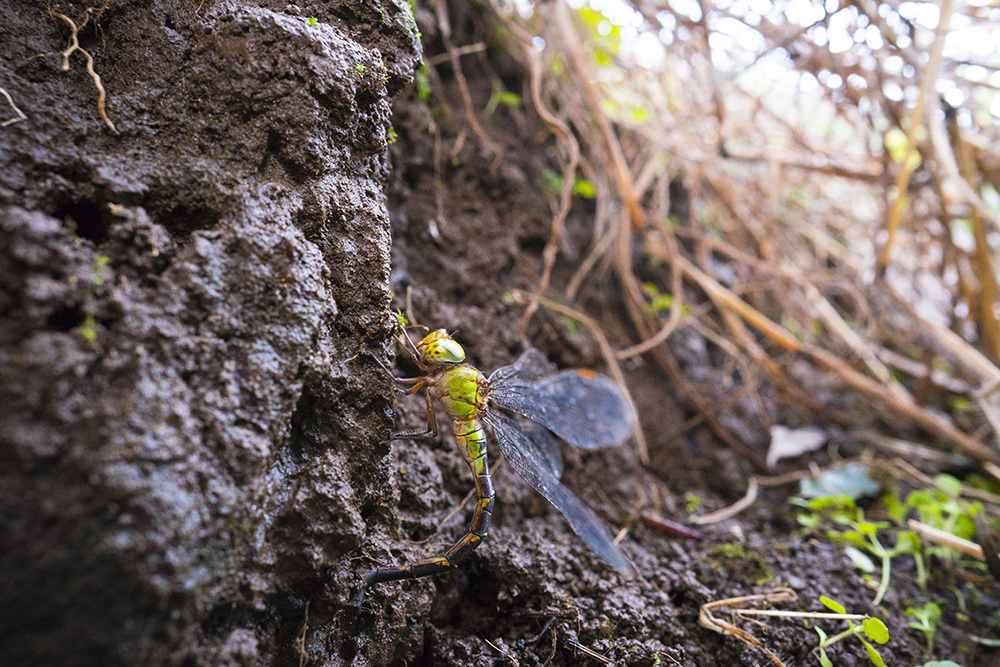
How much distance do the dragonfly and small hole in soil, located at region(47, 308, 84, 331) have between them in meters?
0.77

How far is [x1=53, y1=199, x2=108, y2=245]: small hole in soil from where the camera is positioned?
1.37 meters

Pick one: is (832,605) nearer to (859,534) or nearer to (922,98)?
(859,534)

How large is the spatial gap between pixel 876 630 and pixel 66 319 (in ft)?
8.35

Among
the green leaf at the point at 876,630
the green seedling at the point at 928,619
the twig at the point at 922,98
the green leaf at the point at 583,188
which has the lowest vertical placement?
the green seedling at the point at 928,619

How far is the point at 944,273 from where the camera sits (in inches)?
147

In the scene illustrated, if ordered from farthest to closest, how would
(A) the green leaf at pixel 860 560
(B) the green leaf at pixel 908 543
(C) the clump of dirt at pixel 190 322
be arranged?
(B) the green leaf at pixel 908 543 < (A) the green leaf at pixel 860 560 < (C) the clump of dirt at pixel 190 322

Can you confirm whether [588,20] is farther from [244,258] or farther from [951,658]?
[951,658]

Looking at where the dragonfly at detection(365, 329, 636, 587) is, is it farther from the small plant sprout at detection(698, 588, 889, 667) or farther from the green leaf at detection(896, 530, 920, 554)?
the green leaf at detection(896, 530, 920, 554)

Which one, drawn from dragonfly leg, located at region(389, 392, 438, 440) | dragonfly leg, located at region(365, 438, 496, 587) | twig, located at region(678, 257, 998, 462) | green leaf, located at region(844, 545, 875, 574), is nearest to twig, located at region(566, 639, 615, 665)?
dragonfly leg, located at region(365, 438, 496, 587)

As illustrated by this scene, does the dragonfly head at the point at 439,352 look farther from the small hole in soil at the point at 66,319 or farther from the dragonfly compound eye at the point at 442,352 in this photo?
the small hole in soil at the point at 66,319

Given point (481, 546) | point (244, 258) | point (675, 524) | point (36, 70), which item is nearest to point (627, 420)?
point (675, 524)

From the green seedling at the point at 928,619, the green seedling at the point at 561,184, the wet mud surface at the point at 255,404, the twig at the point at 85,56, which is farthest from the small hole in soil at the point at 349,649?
the green seedling at the point at 561,184

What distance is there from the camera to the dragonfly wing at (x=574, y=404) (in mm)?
2289

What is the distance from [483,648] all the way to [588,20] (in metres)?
3.41
